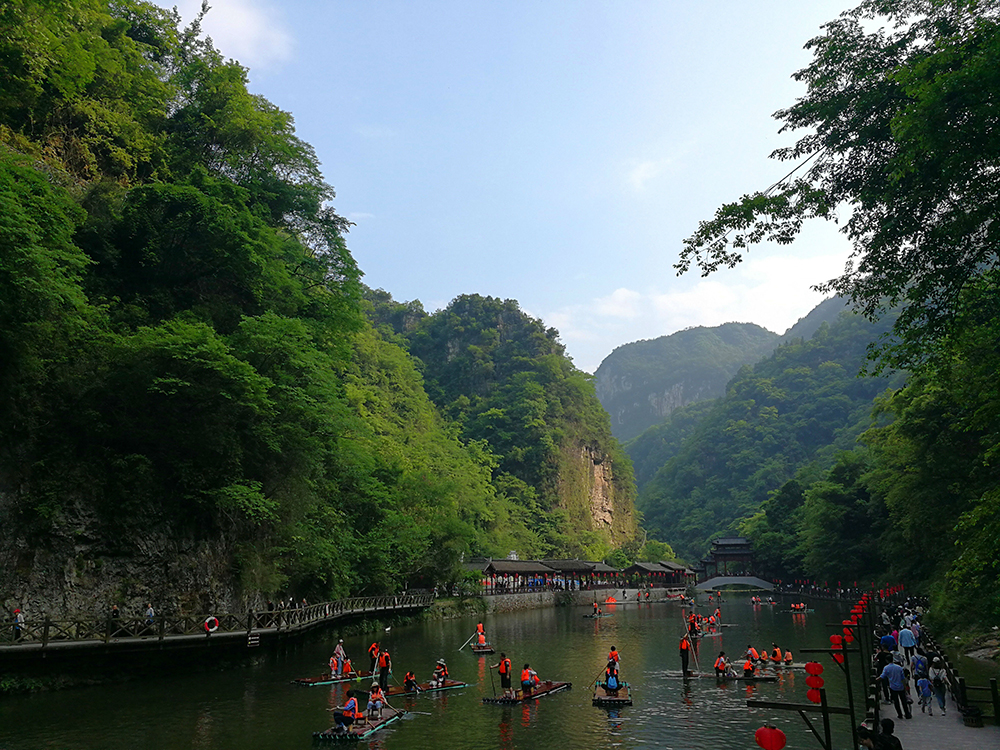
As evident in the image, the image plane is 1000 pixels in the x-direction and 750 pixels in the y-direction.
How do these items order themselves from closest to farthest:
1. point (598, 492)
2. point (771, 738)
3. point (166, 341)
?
1. point (771, 738)
2. point (166, 341)
3. point (598, 492)

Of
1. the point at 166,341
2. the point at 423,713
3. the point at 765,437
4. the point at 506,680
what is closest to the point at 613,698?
the point at 506,680

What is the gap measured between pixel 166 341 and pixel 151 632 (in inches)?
402

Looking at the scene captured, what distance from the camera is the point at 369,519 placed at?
4241 cm

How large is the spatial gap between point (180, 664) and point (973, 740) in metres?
23.2

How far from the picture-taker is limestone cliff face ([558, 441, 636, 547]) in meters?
106

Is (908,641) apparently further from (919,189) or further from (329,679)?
(329,679)

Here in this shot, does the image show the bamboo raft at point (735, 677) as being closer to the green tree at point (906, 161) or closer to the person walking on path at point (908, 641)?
the person walking on path at point (908, 641)

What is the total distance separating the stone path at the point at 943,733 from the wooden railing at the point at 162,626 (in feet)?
69.1

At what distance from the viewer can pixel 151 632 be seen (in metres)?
22.9

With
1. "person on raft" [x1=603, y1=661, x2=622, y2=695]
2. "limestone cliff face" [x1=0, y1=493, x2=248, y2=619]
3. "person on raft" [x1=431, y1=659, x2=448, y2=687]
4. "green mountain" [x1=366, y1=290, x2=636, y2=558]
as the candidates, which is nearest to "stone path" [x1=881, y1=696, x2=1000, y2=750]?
"person on raft" [x1=603, y1=661, x2=622, y2=695]

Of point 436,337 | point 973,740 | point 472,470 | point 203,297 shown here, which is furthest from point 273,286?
point 436,337

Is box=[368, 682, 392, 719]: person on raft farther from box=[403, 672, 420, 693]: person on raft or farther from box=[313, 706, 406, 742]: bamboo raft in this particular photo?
box=[403, 672, 420, 693]: person on raft

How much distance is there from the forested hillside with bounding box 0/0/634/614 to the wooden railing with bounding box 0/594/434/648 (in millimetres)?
1011

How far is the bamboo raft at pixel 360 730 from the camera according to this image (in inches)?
616
